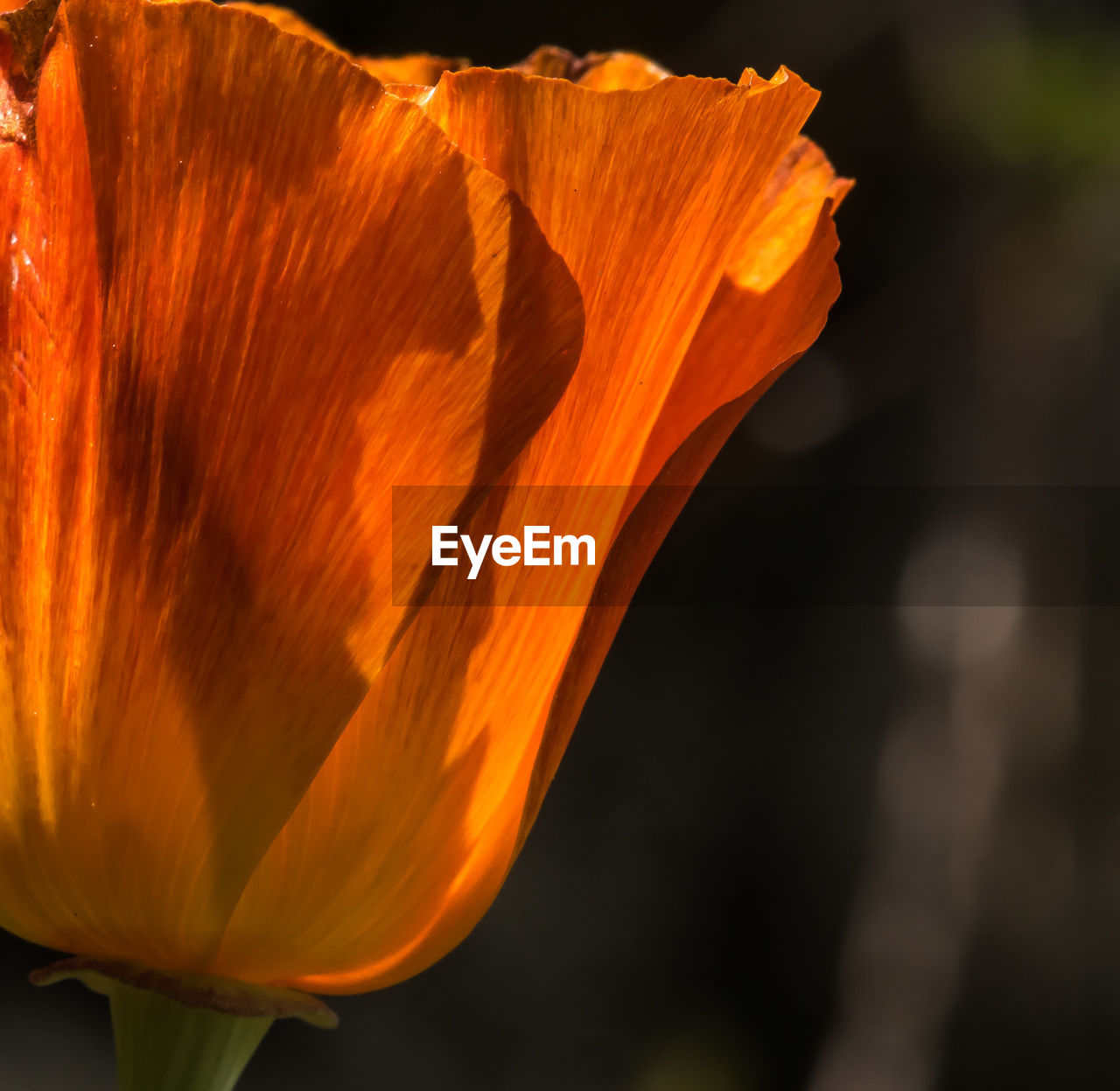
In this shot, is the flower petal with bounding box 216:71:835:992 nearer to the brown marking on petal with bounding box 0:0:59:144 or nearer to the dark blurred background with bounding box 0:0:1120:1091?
the brown marking on petal with bounding box 0:0:59:144

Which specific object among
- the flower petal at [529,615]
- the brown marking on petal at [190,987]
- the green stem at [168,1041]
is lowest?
the green stem at [168,1041]

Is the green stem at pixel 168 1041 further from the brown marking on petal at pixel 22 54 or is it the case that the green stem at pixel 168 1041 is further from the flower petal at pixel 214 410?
the brown marking on petal at pixel 22 54

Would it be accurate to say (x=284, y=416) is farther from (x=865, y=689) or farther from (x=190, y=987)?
(x=865, y=689)

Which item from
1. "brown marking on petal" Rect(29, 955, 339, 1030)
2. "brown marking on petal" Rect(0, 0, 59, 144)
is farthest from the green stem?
"brown marking on petal" Rect(0, 0, 59, 144)

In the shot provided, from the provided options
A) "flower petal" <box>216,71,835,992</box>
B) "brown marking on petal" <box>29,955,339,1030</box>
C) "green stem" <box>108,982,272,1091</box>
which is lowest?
"green stem" <box>108,982,272,1091</box>

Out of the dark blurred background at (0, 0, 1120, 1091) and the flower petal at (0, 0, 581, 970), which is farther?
the dark blurred background at (0, 0, 1120, 1091)

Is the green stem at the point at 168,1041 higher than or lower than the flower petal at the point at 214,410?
lower

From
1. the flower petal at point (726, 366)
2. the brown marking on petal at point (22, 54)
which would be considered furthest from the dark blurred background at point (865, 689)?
the brown marking on petal at point (22, 54)
